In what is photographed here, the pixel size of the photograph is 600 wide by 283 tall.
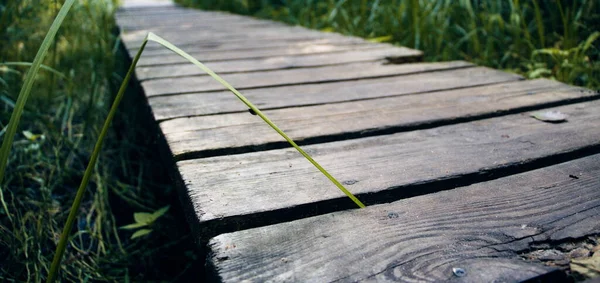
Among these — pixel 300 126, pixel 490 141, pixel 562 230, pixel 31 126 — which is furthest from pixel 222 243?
pixel 31 126

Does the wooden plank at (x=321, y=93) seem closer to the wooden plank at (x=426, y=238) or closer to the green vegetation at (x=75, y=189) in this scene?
the green vegetation at (x=75, y=189)

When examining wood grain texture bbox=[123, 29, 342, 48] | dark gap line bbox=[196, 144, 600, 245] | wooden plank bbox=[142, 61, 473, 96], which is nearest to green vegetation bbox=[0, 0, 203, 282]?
wooden plank bbox=[142, 61, 473, 96]

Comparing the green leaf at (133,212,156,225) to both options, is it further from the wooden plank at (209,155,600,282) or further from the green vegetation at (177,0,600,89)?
the green vegetation at (177,0,600,89)

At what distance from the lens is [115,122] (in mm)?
2609

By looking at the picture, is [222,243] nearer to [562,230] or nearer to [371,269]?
[371,269]

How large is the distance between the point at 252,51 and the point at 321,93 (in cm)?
106

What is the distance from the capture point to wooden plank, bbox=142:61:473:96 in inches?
71.9

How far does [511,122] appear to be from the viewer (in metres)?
1.38

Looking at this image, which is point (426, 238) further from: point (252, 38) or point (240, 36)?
point (240, 36)

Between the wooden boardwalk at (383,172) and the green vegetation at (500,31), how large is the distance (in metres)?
0.49

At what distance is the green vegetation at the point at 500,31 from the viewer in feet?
7.39

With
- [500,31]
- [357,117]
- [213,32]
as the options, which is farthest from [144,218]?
[213,32]

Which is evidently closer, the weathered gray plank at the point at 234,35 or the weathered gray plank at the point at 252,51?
the weathered gray plank at the point at 252,51

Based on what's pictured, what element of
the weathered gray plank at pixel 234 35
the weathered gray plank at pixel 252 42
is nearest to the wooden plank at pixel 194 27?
the weathered gray plank at pixel 234 35
